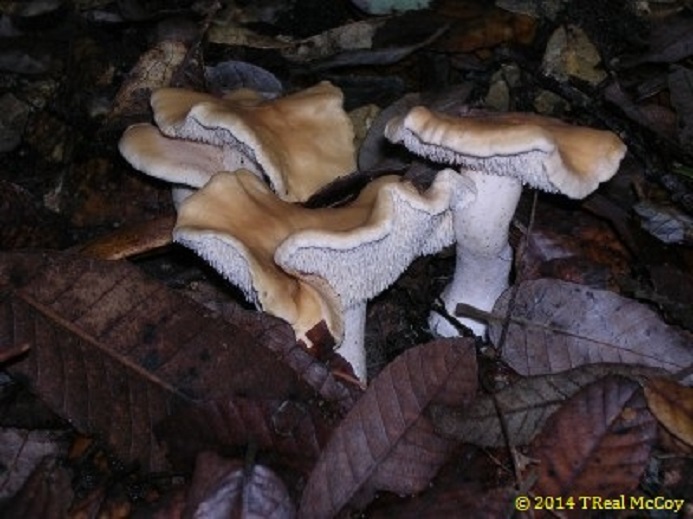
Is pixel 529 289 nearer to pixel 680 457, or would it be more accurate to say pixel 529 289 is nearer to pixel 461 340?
pixel 461 340

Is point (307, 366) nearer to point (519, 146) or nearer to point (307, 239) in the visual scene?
point (307, 239)

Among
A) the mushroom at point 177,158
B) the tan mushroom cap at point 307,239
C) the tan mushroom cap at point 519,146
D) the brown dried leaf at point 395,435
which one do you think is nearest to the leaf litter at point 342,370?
the brown dried leaf at point 395,435

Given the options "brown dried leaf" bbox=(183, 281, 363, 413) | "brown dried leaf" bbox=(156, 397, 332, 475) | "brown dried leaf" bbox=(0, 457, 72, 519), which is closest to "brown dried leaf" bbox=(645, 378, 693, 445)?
"brown dried leaf" bbox=(183, 281, 363, 413)

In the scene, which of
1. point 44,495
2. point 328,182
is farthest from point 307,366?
point 44,495

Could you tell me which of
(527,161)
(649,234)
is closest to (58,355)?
(527,161)

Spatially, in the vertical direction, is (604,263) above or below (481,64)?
below

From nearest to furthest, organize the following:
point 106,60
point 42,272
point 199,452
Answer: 1. point 199,452
2. point 42,272
3. point 106,60
